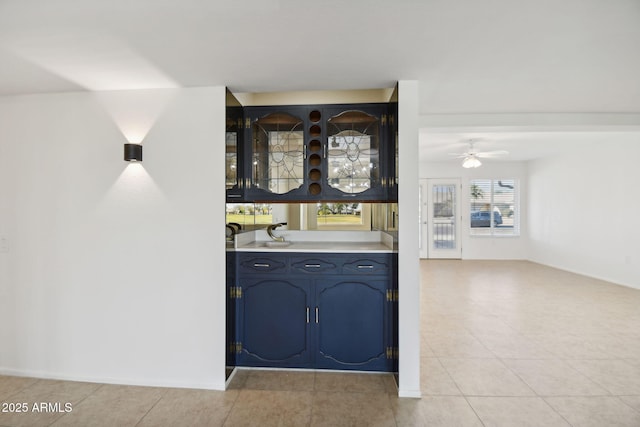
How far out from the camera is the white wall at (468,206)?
353 inches

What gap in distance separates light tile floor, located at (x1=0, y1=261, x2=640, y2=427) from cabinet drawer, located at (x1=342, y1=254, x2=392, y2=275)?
0.87 meters

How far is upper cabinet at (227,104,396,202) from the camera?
2961 millimetres

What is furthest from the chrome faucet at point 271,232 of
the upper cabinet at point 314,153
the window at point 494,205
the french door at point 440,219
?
the window at point 494,205

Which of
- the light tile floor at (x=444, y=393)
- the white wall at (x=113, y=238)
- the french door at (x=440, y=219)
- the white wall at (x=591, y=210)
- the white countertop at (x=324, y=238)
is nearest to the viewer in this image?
the light tile floor at (x=444, y=393)

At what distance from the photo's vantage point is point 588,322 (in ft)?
13.8

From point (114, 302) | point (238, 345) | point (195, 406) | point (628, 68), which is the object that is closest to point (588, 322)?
point (628, 68)

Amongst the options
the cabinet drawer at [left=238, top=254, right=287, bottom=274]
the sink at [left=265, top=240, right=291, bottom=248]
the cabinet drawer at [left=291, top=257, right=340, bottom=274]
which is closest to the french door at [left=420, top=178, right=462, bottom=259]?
the sink at [left=265, top=240, right=291, bottom=248]

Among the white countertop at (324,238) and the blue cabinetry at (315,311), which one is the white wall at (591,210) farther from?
the blue cabinetry at (315,311)

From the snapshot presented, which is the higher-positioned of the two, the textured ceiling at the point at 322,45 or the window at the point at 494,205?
the textured ceiling at the point at 322,45

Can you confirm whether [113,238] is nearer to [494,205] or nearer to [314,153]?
[314,153]

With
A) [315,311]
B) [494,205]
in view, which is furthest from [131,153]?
[494,205]

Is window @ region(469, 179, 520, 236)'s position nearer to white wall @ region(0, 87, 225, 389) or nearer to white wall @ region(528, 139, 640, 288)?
white wall @ region(528, 139, 640, 288)

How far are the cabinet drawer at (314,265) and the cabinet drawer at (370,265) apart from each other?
4.2 inches

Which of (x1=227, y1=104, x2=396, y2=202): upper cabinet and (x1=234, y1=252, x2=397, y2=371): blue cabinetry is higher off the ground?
(x1=227, y1=104, x2=396, y2=202): upper cabinet
